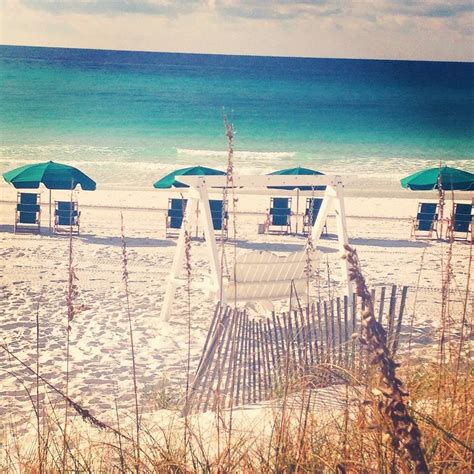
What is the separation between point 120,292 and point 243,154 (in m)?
22.9

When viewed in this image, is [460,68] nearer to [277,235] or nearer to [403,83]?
[403,83]

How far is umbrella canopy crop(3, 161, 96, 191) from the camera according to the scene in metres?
10.1

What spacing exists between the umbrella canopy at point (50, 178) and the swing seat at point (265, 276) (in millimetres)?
4837

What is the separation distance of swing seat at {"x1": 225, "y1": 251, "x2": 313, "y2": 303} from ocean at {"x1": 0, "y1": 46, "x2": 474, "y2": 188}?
14011mm

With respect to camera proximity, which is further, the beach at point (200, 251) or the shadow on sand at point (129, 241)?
the shadow on sand at point (129, 241)

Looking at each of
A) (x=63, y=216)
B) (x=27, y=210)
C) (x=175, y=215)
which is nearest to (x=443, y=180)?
(x=175, y=215)

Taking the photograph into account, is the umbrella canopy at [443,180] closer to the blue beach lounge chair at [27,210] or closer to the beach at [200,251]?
the beach at [200,251]

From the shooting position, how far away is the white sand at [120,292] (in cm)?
490

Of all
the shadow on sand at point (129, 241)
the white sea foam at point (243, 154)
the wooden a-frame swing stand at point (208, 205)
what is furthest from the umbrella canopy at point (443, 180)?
the white sea foam at point (243, 154)

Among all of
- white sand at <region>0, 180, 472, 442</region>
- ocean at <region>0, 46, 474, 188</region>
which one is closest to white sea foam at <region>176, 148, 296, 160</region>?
ocean at <region>0, 46, 474, 188</region>

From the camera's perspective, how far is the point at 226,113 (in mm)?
27172

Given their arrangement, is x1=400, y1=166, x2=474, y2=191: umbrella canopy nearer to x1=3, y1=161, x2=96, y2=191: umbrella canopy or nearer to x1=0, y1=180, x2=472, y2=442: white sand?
x1=0, y1=180, x2=472, y2=442: white sand

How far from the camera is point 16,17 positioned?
4209 cm

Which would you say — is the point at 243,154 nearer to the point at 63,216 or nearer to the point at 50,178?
the point at 63,216
